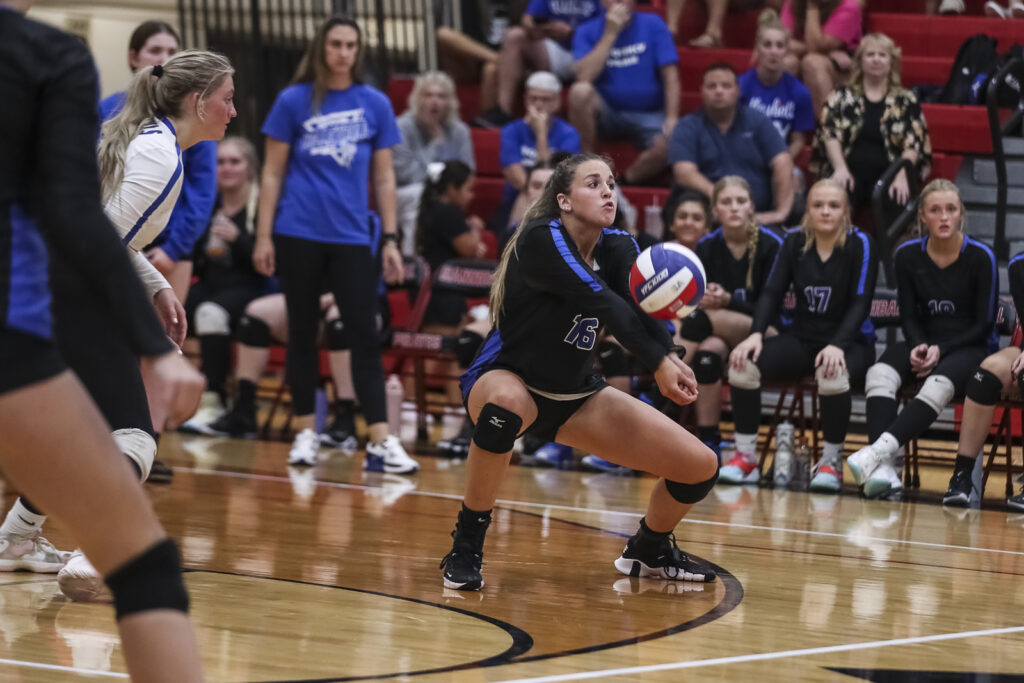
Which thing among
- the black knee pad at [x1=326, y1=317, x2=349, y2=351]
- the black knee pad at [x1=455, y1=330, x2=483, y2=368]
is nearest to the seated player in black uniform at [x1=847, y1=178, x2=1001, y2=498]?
the black knee pad at [x1=455, y1=330, x2=483, y2=368]

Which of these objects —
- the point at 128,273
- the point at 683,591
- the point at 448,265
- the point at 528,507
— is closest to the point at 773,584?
the point at 683,591

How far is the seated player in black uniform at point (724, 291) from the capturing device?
6.95 m

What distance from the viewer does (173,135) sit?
3840 mm

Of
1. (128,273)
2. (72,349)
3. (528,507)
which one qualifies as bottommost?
(528,507)

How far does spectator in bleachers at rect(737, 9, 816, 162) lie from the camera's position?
8570 millimetres

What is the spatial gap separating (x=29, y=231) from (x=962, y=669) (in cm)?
237

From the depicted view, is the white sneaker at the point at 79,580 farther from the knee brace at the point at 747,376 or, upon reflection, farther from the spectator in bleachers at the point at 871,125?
the spectator in bleachers at the point at 871,125

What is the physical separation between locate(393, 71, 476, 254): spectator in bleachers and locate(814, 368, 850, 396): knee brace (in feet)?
10.6

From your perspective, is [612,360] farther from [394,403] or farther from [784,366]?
[394,403]

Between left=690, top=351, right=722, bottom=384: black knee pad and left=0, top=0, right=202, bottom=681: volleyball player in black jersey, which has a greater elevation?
left=0, top=0, right=202, bottom=681: volleyball player in black jersey

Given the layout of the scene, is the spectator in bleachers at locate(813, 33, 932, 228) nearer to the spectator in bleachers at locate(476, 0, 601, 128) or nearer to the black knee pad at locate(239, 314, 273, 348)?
the spectator in bleachers at locate(476, 0, 601, 128)

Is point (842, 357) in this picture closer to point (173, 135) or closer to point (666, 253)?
point (666, 253)

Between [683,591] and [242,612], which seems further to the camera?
[683,591]

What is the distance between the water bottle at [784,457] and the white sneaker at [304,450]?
2.35 metres
